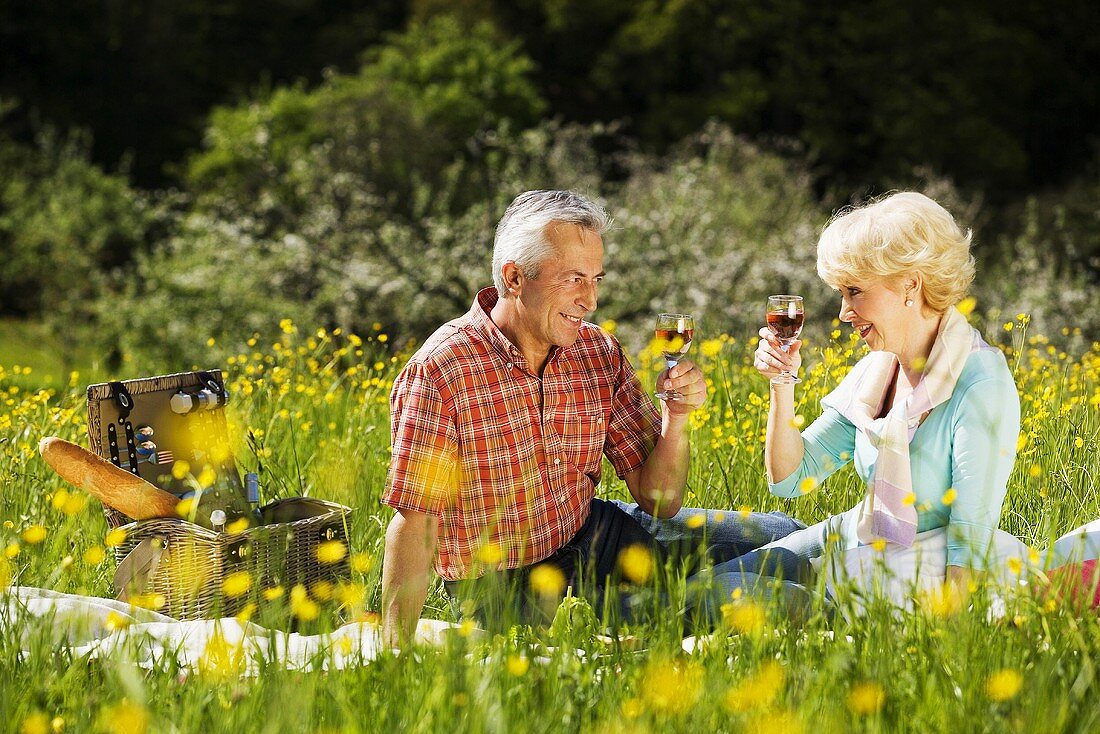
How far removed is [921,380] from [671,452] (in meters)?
0.61

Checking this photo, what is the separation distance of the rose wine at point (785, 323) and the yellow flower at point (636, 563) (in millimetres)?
579

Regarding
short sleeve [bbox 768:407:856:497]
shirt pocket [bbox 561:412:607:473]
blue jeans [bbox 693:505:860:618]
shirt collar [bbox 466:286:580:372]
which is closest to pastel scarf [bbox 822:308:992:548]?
blue jeans [bbox 693:505:860:618]

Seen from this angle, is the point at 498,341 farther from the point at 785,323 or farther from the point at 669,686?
the point at 669,686

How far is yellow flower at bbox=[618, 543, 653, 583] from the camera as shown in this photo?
8.51ft

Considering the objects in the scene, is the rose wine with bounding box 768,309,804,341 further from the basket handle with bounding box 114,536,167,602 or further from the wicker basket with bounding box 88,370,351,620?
the basket handle with bounding box 114,536,167,602

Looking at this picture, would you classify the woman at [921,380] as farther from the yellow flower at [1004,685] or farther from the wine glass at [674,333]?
the yellow flower at [1004,685]

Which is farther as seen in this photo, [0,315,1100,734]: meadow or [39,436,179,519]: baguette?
[39,436,179,519]: baguette

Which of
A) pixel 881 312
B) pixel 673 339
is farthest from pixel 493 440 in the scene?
pixel 881 312

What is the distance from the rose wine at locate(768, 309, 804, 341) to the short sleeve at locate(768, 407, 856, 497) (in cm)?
31

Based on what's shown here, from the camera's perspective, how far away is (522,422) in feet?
9.43

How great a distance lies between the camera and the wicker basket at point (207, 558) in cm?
292

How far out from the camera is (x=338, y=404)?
4.44m

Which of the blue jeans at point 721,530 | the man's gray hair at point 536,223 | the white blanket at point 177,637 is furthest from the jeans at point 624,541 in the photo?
the man's gray hair at point 536,223

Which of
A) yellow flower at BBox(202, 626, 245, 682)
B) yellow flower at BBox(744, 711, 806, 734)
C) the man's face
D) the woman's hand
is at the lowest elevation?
yellow flower at BBox(744, 711, 806, 734)
